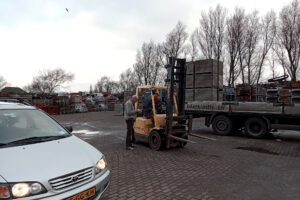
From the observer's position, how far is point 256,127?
33.0 feet

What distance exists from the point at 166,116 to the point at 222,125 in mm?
4782

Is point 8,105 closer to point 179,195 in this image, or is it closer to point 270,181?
point 179,195

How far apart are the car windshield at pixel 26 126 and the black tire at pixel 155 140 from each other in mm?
3744

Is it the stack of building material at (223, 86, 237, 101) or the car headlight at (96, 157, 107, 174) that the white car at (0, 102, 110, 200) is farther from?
the stack of building material at (223, 86, 237, 101)

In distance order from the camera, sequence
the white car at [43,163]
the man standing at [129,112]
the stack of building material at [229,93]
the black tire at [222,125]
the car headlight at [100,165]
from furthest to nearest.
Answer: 1. the stack of building material at [229,93]
2. the black tire at [222,125]
3. the man standing at [129,112]
4. the car headlight at [100,165]
5. the white car at [43,163]

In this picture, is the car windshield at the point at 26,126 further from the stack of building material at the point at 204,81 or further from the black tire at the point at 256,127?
the stack of building material at the point at 204,81

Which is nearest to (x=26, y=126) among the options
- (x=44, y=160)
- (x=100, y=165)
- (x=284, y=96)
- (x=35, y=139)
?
(x=35, y=139)

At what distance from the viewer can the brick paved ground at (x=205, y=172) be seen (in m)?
4.07

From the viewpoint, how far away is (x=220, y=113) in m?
10.9

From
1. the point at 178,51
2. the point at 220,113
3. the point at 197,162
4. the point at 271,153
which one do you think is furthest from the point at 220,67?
the point at 178,51

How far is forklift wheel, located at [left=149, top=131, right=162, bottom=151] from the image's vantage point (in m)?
7.18

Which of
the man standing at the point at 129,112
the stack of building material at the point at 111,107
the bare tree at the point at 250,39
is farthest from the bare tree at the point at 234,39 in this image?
the man standing at the point at 129,112

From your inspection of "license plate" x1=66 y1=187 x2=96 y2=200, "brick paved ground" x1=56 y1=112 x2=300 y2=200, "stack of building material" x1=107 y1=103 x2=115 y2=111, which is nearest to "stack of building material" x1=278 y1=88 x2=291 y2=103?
"brick paved ground" x1=56 y1=112 x2=300 y2=200

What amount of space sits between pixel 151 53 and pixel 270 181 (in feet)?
128
